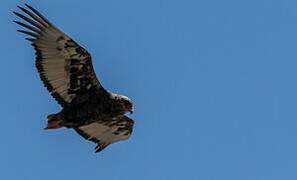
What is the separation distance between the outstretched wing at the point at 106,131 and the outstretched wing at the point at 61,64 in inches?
67.6

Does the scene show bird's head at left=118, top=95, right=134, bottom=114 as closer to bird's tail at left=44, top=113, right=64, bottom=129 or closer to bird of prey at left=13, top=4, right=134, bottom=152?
bird of prey at left=13, top=4, right=134, bottom=152

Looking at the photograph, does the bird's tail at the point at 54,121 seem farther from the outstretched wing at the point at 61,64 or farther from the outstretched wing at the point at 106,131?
the outstretched wing at the point at 106,131

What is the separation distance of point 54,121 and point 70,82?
134cm

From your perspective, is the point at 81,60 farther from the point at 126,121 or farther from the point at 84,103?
the point at 126,121

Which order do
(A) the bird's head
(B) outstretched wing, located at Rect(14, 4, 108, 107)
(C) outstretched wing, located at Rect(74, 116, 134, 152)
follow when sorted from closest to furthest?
(B) outstretched wing, located at Rect(14, 4, 108, 107), (A) the bird's head, (C) outstretched wing, located at Rect(74, 116, 134, 152)

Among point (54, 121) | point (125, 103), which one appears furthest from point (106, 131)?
point (54, 121)

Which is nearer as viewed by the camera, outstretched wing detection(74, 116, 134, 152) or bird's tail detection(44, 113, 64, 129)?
bird's tail detection(44, 113, 64, 129)

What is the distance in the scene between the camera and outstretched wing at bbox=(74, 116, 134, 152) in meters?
20.5

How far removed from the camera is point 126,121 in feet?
67.3

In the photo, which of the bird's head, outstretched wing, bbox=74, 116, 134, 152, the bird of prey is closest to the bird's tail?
the bird of prey

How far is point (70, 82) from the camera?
19125 millimetres

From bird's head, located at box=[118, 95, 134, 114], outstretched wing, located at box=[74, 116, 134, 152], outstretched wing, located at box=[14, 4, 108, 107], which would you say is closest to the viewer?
outstretched wing, located at box=[14, 4, 108, 107]

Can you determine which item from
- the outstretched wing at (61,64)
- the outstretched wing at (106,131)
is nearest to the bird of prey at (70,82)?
the outstretched wing at (61,64)

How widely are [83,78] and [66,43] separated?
1.28 metres
